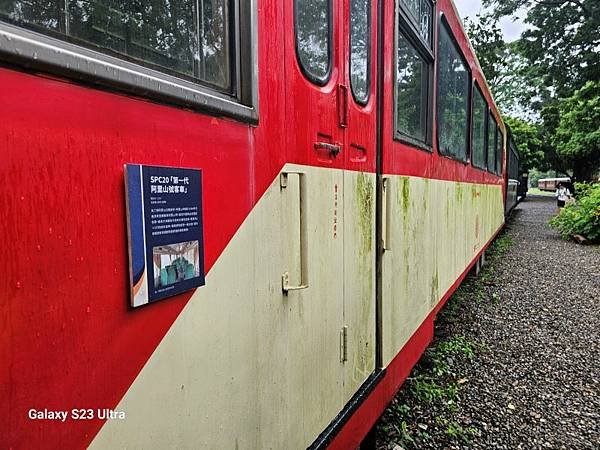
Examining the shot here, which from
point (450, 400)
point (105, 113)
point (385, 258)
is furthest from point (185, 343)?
point (450, 400)

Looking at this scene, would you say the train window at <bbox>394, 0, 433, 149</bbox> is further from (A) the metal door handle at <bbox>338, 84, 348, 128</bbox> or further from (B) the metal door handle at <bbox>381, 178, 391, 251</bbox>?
(A) the metal door handle at <bbox>338, 84, 348, 128</bbox>

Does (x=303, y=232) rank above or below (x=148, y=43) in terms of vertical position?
below

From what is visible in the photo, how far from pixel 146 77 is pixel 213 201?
353 mm

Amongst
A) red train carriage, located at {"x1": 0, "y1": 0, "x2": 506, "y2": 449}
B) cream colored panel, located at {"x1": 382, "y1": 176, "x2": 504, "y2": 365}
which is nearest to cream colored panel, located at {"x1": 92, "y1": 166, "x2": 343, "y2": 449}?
red train carriage, located at {"x1": 0, "y1": 0, "x2": 506, "y2": 449}

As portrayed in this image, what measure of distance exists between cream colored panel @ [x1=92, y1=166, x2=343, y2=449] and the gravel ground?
1.34 meters

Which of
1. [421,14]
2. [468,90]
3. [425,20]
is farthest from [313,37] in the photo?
[468,90]

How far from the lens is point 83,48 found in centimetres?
92

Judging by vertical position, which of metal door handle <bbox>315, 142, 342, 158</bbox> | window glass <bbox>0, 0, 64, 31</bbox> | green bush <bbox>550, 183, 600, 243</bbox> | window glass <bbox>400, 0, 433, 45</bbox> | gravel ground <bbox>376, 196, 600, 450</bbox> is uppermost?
window glass <bbox>400, 0, 433, 45</bbox>

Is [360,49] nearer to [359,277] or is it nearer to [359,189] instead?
[359,189]

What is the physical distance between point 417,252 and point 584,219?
433 inches

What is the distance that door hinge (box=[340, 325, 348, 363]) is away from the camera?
2174 millimetres

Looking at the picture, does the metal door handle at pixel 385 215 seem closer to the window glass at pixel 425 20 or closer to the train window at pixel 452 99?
the window glass at pixel 425 20

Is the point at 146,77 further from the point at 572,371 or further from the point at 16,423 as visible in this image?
the point at 572,371

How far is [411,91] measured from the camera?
3.11m
